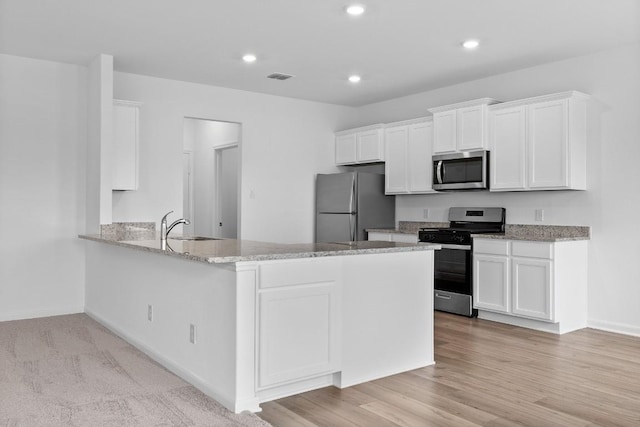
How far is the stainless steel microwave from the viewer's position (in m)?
5.39

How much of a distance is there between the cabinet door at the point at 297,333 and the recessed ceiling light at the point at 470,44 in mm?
2599

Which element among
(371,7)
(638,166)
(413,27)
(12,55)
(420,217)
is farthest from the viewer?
(420,217)

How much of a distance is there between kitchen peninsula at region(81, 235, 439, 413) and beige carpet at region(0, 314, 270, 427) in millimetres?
124

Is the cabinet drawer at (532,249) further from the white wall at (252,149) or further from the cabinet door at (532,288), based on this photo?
the white wall at (252,149)

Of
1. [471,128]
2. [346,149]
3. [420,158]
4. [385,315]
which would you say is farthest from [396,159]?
[385,315]

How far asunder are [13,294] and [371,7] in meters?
4.19

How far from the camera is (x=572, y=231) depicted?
4.97 metres

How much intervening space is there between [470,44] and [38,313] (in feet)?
15.6

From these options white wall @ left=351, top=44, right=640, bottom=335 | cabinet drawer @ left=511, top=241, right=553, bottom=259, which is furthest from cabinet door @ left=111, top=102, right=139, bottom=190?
white wall @ left=351, top=44, right=640, bottom=335

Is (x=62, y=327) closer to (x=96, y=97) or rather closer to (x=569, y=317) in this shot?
(x=96, y=97)

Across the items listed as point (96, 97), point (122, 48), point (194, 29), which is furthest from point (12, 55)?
point (194, 29)

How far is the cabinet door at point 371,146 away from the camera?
21.6ft

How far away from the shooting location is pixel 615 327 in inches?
185

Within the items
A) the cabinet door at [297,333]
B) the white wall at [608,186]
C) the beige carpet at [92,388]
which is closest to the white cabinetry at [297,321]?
the cabinet door at [297,333]
